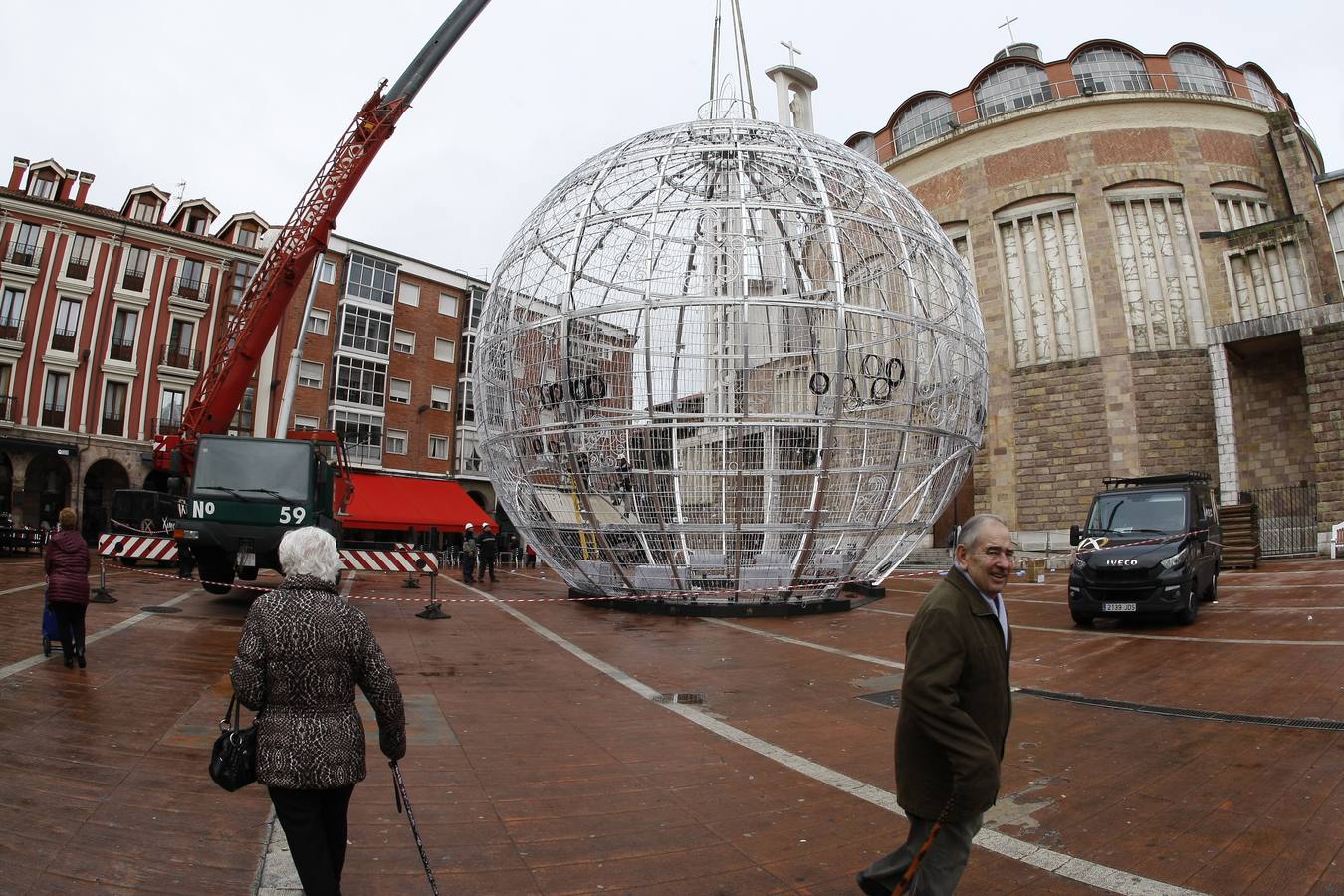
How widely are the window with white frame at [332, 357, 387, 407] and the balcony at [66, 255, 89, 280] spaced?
10367 mm

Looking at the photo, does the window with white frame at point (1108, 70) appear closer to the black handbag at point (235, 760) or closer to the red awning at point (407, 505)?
the red awning at point (407, 505)

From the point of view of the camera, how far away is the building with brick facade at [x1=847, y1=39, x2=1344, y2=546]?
24.8 m

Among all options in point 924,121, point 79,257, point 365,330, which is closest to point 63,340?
point 79,257

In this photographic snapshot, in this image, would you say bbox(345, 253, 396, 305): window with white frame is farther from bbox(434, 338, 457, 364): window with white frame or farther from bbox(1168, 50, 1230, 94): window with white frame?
bbox(1168, 50, 1230, 94): window with white frame

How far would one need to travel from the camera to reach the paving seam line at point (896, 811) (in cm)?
340

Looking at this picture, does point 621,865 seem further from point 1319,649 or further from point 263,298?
point 263,298

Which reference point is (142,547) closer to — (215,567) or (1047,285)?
(215,567)

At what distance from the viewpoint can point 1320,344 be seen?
858 inches

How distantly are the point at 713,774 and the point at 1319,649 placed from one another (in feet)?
25.9

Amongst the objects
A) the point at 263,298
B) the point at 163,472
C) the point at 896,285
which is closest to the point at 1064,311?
the point at 896,285

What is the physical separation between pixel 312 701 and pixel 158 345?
125 feet

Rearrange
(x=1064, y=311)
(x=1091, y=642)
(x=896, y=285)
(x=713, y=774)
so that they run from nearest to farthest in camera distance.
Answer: (x=713, y=774), (x=1091, y=642), (x=896, y=285), (x=1064, y=311)

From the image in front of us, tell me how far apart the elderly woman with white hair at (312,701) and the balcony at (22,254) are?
1516 inches

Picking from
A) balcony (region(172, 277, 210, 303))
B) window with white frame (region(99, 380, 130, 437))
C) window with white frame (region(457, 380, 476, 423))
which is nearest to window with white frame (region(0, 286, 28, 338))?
window with white frame (region(99, 380, 130, 437))
